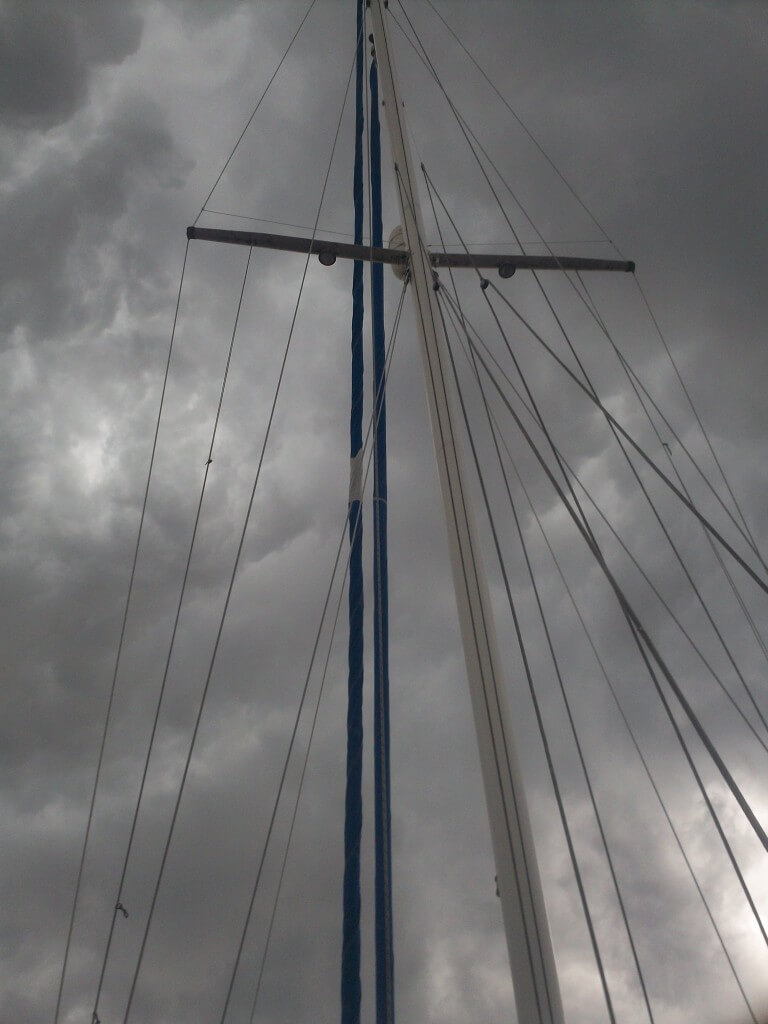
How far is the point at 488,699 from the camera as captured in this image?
4391mm

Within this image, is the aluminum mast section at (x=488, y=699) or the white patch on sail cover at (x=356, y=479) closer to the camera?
the aluminum mast section at (x=488, y=699)

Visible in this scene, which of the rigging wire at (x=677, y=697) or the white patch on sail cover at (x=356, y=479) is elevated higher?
the white patch on sail cover at (x=356, y=479)

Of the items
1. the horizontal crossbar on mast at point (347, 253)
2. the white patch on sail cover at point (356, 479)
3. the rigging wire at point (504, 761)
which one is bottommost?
the rigging wire at point (504, 761)

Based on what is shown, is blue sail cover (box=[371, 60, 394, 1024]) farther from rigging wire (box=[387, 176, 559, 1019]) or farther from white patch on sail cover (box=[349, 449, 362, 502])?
rigging wire (box=[387, 176, 559, 1019])

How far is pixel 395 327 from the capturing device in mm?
8766

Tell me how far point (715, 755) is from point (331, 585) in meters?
4.18

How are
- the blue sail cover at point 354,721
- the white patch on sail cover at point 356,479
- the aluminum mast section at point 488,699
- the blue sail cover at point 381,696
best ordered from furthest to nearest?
the white patch on sail cover at point 356,479, the blue sail cover at point 381,696, the blue sail cover at point 354,721, the aluminum mast section at point 488,699

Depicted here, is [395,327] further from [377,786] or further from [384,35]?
[377,786]

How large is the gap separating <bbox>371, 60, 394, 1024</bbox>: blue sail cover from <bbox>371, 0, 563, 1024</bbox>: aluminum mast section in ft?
4.62

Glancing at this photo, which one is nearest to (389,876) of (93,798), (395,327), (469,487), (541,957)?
(541,957)

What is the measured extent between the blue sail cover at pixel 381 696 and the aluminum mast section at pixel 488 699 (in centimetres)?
141

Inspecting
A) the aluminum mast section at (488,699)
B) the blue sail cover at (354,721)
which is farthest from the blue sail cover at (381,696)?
the aluminum mast section at (488,699)

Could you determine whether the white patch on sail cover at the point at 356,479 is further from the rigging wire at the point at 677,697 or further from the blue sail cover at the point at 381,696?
the rigging wire at the point at 677,697

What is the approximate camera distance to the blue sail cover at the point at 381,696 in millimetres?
5402
